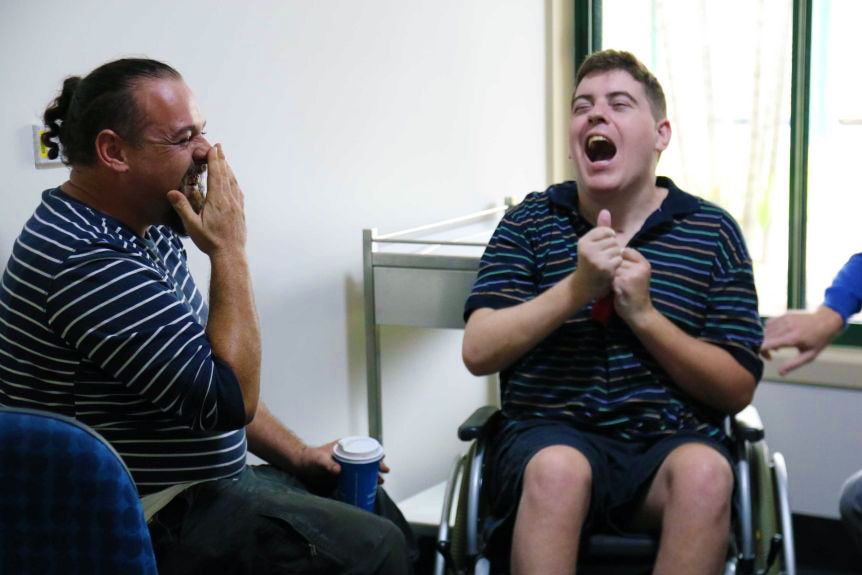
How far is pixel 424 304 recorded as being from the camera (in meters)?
2.44

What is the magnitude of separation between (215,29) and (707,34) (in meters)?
1.54

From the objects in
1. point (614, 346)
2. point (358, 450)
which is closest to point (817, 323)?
point (614, 346)

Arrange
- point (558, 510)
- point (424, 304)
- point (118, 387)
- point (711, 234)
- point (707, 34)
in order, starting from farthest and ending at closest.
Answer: point (707, 34) < point (424, 304) < point (711, 234) < point (558, 510) < point (118, 387)

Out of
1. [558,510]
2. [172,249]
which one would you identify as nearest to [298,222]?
[172,249]

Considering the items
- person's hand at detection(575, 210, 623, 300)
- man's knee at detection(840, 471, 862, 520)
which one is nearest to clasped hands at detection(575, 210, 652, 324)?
person's hand at detection(575, 210, 623, 300)

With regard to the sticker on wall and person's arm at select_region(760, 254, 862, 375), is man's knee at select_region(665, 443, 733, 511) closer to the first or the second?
person's arm at select_region(760, 254, 862, 375)

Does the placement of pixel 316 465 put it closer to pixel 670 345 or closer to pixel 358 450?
pixel 358 450

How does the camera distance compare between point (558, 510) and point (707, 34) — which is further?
point (707, 34)

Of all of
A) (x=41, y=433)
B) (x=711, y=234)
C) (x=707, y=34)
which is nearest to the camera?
(x=41, y=433)

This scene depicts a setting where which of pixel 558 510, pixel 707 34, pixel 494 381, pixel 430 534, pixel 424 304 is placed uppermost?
pixel 707 34

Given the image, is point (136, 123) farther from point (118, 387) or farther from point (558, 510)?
point (558, 510)

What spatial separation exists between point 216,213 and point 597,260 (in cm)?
63

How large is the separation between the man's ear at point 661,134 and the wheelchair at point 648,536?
1.75 ft

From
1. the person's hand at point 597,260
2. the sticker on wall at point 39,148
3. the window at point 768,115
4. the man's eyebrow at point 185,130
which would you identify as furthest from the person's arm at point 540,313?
the window at point 768,115
